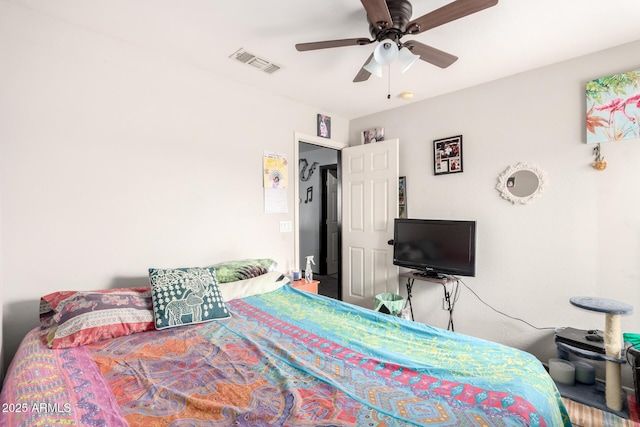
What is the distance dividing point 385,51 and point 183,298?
6.16ft

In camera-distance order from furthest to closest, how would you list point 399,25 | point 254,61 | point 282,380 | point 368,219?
point 368,219 < point 254,61 < point 399,25 < point 282,380

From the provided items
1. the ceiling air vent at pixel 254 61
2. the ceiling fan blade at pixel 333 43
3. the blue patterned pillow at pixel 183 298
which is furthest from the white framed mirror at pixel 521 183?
the blue patterned pillow at pixel 183 298

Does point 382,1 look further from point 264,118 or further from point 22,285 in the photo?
point 22,285

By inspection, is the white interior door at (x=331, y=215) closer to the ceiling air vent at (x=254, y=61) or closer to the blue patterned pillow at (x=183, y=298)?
the ceiling air vent at (x=254, y=61)

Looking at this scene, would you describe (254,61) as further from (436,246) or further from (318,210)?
(318,210)

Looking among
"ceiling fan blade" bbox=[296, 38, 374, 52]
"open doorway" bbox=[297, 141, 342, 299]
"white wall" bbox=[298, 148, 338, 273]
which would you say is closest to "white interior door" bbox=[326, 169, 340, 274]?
"open doorway" bbox=[297, 141, 342, 299]

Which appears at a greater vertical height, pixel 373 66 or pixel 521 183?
pixel 373 66

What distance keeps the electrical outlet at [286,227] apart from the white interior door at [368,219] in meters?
0.84

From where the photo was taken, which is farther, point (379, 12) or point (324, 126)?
point (324, 126)

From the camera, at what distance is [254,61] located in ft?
7.96

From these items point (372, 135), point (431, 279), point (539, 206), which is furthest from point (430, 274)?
point (372, 135)

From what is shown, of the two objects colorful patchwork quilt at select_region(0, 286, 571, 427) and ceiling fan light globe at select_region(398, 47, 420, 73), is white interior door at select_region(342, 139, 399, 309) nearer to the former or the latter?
ceiling fan light globe at select_region(398, 47, 420, 73)

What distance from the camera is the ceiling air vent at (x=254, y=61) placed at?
2316 mm

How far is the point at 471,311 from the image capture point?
2.94 metres
